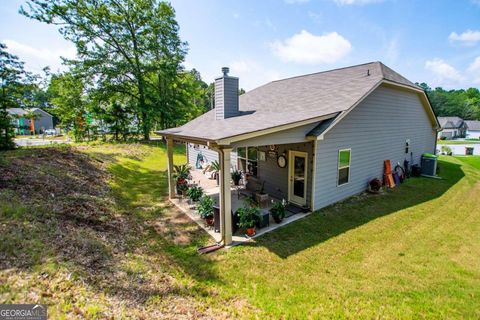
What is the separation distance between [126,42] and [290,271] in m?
24.9

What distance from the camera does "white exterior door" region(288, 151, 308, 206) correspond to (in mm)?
7805

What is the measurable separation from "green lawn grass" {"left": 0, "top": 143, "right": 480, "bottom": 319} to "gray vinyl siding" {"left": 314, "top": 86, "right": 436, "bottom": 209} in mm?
1157

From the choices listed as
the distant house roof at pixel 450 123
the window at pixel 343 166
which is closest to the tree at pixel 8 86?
the window at pixel 343 166

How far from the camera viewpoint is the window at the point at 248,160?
10320 millimetres

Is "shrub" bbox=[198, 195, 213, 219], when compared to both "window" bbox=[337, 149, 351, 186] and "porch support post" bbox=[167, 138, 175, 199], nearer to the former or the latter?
"porch support post" bbox=[167, 138, 175, 199]

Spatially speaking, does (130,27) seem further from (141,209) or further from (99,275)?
(99,275)

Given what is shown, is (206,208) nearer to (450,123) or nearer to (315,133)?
(315,133)

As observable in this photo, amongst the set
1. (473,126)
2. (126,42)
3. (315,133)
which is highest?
(126,42)

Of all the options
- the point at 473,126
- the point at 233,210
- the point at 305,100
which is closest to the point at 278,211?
the point at 233,210

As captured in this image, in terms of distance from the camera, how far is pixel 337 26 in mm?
11508

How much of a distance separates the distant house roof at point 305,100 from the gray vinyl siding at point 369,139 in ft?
1.87

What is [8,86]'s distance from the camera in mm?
10867

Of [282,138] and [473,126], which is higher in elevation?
[473,126]

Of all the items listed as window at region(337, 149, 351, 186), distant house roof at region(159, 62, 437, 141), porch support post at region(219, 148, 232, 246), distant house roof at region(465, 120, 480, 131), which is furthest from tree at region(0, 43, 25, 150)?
distant house roof at region(465, 120, 480, 131)
